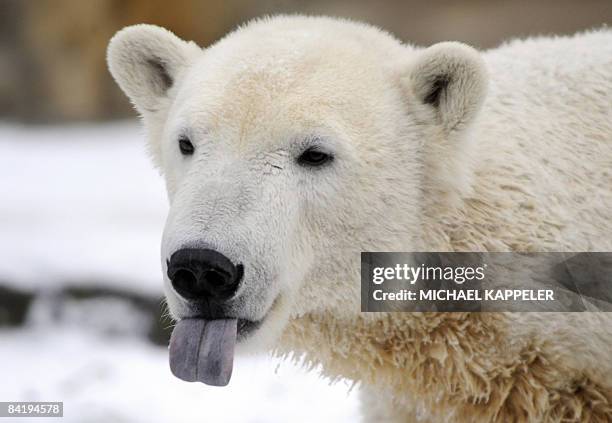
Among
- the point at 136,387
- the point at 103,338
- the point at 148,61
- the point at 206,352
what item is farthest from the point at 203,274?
the point at 103,338

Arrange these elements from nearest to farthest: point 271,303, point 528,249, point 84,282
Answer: point 271,303 → point 528,249 → point 84,282

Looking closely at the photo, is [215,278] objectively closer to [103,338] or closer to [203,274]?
[203,274]

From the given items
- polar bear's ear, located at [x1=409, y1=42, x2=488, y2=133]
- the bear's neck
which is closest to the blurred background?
the bear's neck

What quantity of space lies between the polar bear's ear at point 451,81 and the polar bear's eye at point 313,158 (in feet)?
1.27

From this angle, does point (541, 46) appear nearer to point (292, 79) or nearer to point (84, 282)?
point (292, 79)

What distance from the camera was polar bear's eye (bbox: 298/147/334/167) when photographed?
8.20ft

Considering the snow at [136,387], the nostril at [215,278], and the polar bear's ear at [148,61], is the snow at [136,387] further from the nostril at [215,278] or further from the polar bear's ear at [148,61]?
the nostril at [215,278]

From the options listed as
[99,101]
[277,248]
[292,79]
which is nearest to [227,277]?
[277,248]

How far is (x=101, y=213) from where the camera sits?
6637mm

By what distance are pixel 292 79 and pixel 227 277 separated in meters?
0.64

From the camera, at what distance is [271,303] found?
8.02 feet

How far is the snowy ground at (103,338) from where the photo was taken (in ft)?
14.2

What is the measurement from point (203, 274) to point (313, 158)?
0.49m

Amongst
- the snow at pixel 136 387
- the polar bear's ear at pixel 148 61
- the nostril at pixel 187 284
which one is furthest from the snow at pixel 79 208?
the nostril at pixel 187 284
